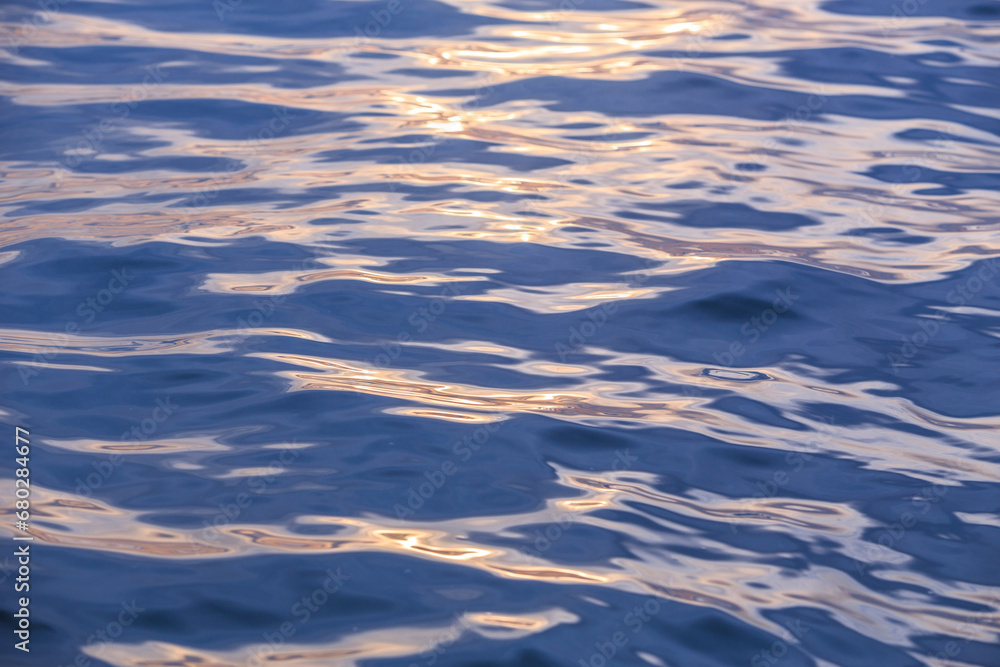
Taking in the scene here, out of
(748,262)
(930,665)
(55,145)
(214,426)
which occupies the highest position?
(55,145)

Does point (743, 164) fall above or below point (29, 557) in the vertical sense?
above

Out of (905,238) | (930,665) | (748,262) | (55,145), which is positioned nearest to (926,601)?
(930,665)

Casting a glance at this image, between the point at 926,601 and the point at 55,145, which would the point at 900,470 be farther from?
the point at 55,145

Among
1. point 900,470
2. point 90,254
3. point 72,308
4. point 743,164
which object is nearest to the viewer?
point 900,470

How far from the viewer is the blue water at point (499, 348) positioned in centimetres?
264

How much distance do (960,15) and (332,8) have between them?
15.5ft

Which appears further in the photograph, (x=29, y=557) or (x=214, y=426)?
(x=214, y=426)

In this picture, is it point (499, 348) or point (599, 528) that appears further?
point (499, 348)

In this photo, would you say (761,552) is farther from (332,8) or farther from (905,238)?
(332,8)

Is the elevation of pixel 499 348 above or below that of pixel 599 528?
above

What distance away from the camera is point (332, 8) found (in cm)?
774

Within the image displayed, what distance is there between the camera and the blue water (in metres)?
2.64

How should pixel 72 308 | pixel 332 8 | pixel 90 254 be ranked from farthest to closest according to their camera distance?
pixel 332 8 < pixel 90 254 < pixel 72 308

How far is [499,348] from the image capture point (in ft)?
12.8
